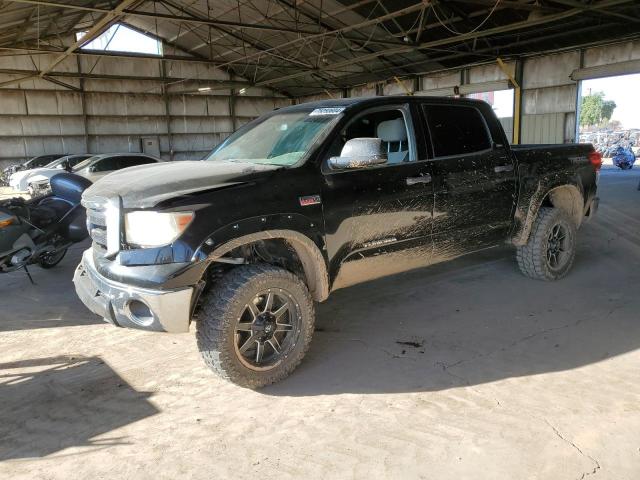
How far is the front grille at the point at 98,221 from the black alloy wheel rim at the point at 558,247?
14.4 feet

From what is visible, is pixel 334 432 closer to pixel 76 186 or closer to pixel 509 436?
pixel 509 436

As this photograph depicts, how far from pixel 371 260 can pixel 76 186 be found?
426 cm

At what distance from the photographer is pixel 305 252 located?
11.5 feet

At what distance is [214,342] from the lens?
309cm

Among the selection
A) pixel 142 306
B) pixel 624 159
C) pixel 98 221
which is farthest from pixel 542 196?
pixel 624 159

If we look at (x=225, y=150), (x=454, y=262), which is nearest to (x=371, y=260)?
(x=225, y=150)

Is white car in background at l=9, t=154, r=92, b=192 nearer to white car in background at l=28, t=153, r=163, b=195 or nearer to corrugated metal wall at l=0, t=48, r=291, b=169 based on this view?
white car in background at l=28, t=153, r=163, b=195

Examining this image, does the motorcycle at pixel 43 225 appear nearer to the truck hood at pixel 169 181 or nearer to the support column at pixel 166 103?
the truck hood at pixel 169 181

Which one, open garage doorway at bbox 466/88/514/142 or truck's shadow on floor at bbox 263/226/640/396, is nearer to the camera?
truck's shadow on floor at bbox 263/226/640/396

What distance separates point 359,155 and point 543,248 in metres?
2.83

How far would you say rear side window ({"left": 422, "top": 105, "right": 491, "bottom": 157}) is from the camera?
14.0 ft

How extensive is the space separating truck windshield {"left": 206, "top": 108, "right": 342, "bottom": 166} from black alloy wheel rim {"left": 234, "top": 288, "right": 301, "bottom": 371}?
0.97m

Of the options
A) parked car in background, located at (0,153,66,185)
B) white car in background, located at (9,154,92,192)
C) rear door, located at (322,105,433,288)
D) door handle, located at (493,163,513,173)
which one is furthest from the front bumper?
parked car in background, located at (0,153,66,185)

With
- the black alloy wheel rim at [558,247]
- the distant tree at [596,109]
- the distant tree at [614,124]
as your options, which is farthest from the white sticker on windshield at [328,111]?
the distant tree at [614,124]
